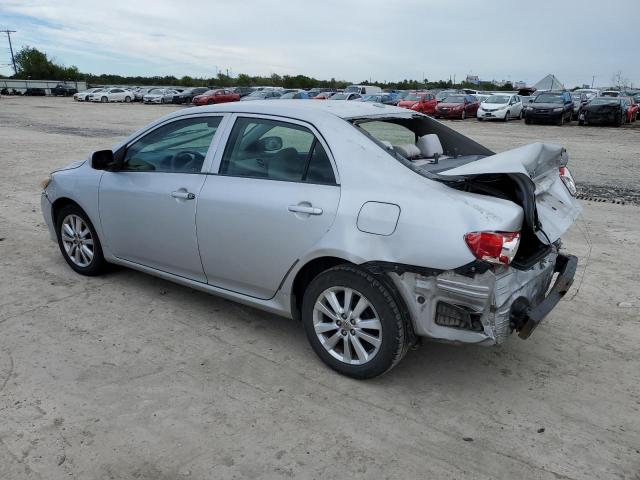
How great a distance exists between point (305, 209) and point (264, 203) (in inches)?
13.3

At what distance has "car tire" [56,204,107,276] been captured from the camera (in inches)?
187

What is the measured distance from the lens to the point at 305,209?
3277 millimetres

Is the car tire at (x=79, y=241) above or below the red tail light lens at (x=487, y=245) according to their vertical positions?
below

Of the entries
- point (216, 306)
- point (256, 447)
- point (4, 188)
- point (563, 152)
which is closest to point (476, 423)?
point (256, 447)

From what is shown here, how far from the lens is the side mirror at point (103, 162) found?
4.38 meters

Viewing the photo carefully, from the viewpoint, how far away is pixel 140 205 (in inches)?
165

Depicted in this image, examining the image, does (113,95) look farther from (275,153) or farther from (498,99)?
(275,153)

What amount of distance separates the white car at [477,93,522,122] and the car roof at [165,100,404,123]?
25.4 metres

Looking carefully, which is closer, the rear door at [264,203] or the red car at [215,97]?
the rear door at [264,203]

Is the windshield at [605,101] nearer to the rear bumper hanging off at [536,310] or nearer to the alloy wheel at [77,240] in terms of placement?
the rear bumper hanging off at [536,310]

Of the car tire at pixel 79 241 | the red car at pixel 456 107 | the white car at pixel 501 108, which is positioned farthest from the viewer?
the red car at pixel 456 107

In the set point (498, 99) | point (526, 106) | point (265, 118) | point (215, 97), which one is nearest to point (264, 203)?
point (265, 118)

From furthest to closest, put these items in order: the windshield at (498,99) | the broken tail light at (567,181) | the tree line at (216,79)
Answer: the tree line at (216,79) < the windshield at (498,99) < the broken tail light at (567,181)

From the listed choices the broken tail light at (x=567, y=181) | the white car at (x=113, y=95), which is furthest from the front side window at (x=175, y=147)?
the white car at (x=113, y=95)
